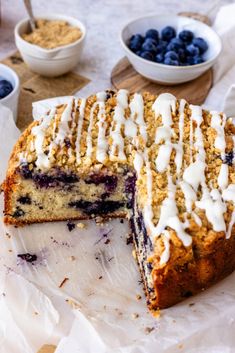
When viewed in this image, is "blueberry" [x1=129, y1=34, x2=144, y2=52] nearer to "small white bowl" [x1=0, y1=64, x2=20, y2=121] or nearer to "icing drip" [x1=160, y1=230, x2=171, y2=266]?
"small white bowl" [x1=0, y1=64, x2=20, y2=121]

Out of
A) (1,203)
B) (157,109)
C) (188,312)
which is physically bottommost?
(188,312)

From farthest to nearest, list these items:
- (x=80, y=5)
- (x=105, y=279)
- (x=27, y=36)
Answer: (x=80, y=5), (x=27, y=36), (x=105, y=279)

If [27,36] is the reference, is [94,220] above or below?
below

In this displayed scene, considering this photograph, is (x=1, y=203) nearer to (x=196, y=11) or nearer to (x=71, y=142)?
(x=71, y=142)

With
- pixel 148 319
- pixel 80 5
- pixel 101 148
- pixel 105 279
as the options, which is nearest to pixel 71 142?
pixel 101 148

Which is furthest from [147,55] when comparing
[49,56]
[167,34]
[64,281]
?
[64,281]

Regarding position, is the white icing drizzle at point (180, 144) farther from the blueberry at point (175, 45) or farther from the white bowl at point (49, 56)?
the white bowl at point (49, 56)
